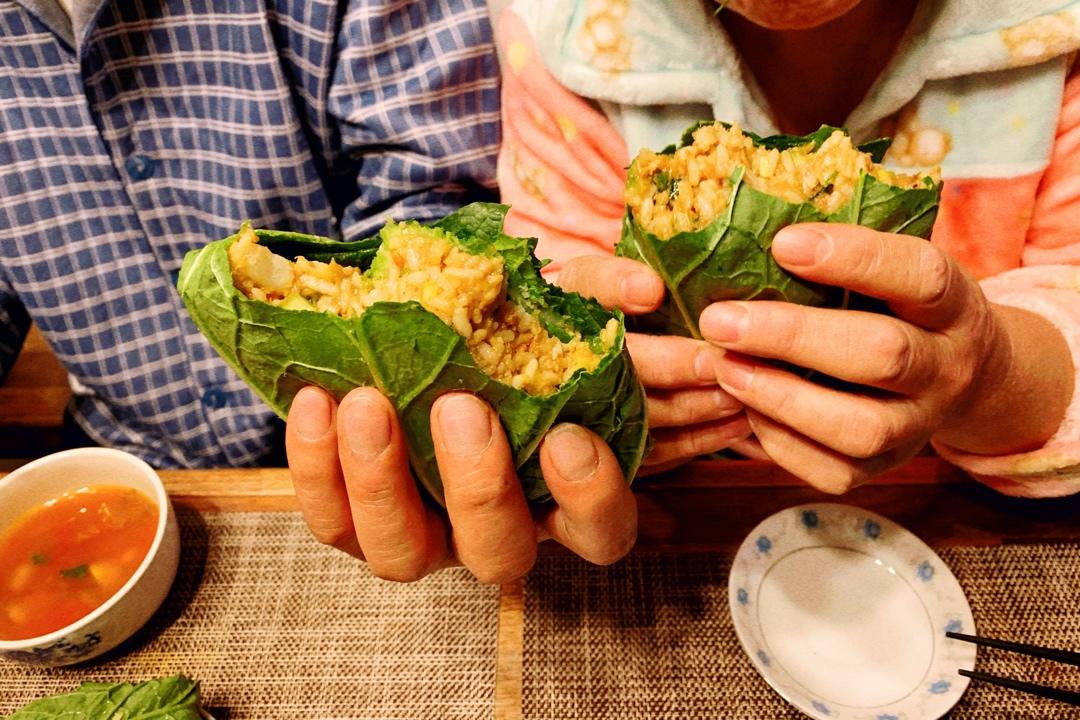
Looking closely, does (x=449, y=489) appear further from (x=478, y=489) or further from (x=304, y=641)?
(x=304, y=641)

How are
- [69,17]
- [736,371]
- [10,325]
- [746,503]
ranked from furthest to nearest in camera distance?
[10,325] → [69,17] → [746,503] → [736,371]

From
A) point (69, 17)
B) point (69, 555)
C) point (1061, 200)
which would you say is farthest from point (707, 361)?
point (69, 17)

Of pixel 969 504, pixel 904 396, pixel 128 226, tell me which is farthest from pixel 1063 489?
pixel 128 226

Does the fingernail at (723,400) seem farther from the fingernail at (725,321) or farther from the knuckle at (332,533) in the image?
the knuckle at (332,533)

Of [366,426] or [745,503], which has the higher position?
[366,426]

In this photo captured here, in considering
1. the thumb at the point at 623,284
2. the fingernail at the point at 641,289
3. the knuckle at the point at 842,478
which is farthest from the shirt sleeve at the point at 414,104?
the knuckle at the point at 842,478

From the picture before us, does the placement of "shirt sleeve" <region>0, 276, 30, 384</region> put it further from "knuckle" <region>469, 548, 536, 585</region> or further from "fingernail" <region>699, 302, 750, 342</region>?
"fingernail" <region>699, 302, 750, 342</region>
